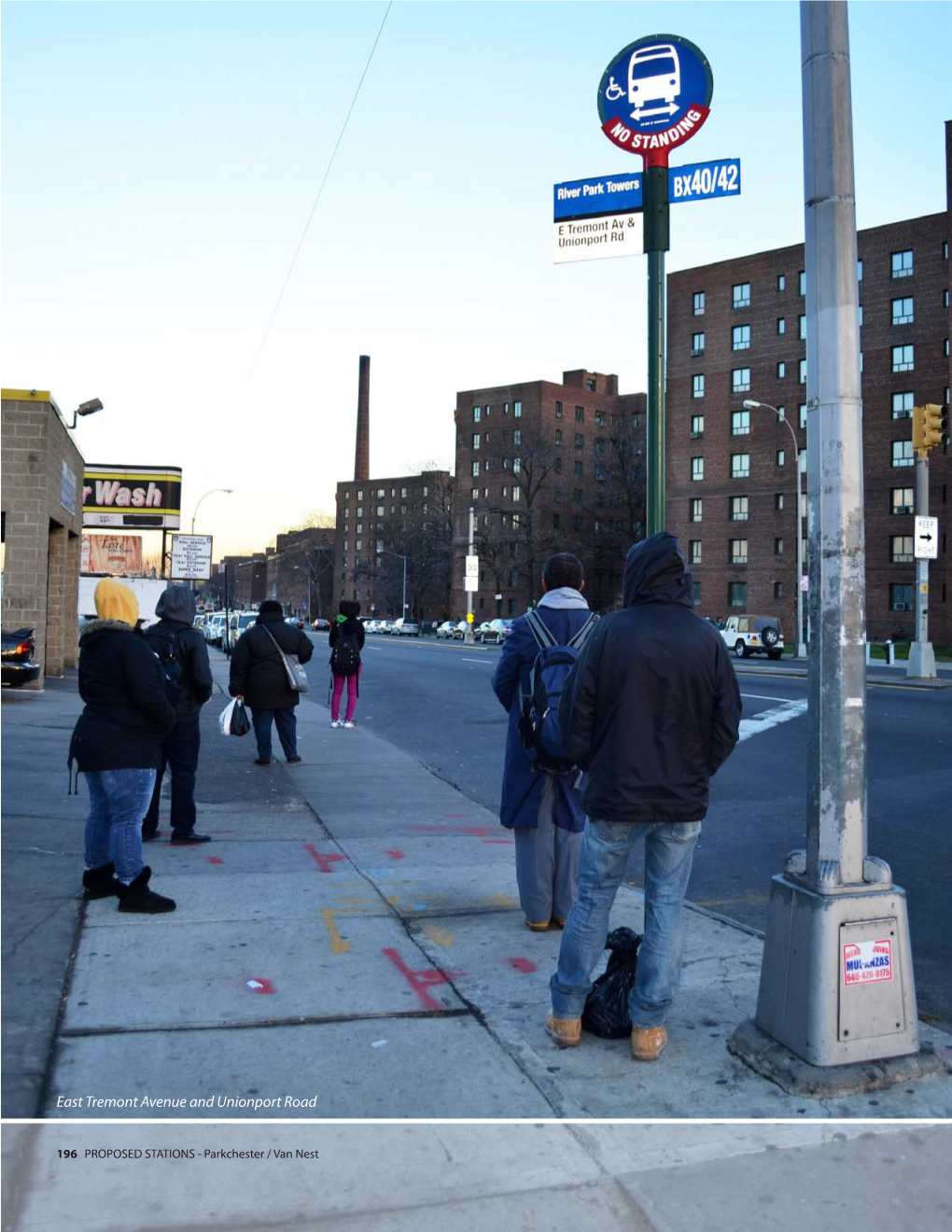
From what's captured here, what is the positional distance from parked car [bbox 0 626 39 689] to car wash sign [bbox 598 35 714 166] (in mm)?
15141

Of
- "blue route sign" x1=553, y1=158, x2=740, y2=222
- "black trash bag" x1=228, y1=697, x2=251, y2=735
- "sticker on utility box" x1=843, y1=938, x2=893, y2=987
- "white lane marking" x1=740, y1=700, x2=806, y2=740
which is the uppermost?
"blue route sign" x1=553, y1=158, x2=740, y2=222

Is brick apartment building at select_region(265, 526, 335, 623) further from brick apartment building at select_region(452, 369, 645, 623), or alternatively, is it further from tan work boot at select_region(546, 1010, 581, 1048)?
tan work boot at select_region(546, 1010, 581, 1048)

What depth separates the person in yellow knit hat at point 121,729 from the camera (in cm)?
551

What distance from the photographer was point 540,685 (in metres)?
5.10

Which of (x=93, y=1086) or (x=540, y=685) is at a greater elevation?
(x=540, y=685)

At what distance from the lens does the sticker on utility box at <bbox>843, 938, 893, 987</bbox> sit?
380cm

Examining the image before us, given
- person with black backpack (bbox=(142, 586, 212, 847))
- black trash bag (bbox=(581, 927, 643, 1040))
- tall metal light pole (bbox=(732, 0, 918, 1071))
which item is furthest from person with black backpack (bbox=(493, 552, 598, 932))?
person with black backpack (bbox=(142, 586, 212, 847))

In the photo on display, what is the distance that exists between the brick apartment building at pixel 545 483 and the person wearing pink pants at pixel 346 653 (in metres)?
69.0

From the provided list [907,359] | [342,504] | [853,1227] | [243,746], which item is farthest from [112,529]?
[342,504]

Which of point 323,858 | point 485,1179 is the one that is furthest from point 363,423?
point 485,1179

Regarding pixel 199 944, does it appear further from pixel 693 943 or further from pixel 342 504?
pixel 342 504

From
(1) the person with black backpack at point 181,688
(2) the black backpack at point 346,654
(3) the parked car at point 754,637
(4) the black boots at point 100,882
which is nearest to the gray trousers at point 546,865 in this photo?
(4) the black boots at point 100,882

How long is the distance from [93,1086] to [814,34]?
4.73 m

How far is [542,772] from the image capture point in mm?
5352
